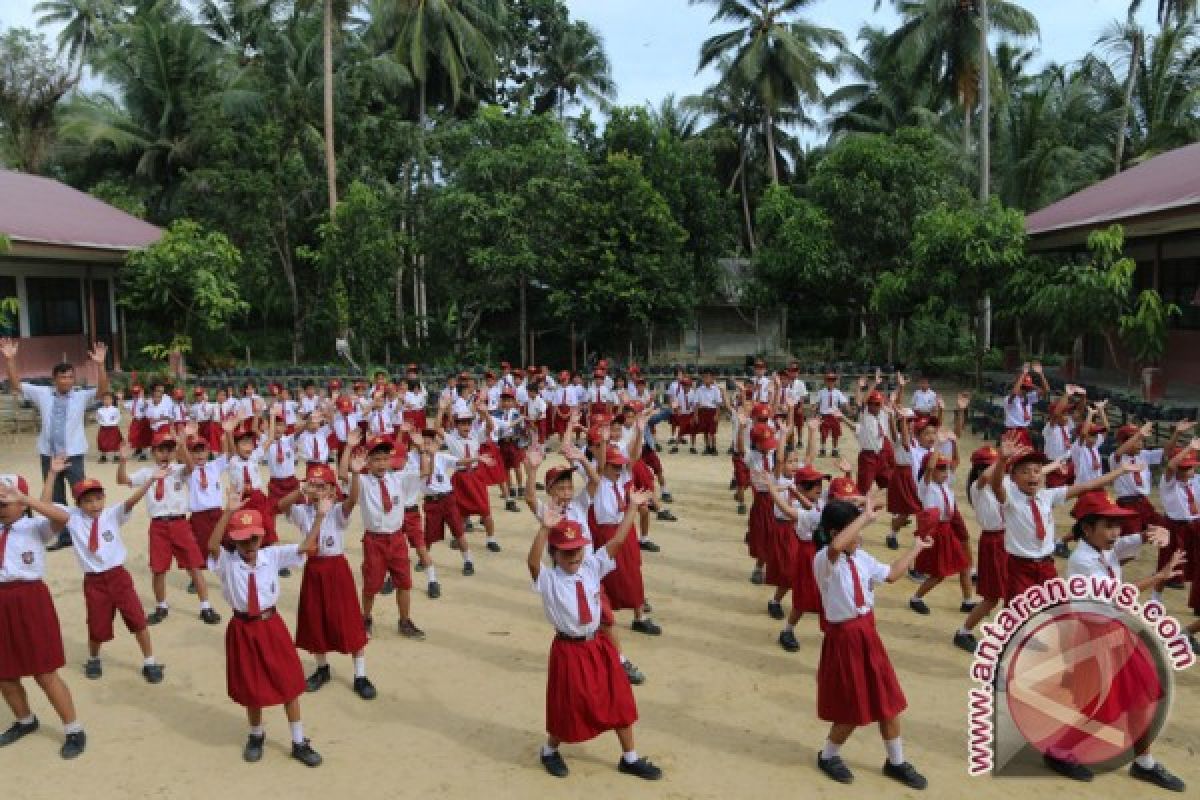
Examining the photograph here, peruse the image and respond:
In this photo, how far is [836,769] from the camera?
16.1 feet

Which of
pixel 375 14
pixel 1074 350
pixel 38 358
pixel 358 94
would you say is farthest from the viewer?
pixel 375 14

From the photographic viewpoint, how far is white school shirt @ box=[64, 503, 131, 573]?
5.99 metres

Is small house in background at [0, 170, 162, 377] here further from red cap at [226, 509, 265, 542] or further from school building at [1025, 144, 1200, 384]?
school building at [1025, 144, 1200, 384]

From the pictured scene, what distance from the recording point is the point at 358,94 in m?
25.3

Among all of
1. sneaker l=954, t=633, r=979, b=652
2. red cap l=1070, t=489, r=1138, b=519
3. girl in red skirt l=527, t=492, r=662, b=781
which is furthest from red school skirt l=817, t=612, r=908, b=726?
sneaker l=954, t=633, r=979, b=652

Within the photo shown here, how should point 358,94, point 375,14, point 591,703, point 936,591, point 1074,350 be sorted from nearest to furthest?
point 591,703 → point 936,591 → point 1074,350 → point 358,94 → point 375,14

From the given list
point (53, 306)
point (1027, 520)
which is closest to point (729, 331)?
point (53, 306)

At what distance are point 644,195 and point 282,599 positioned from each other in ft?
50.2

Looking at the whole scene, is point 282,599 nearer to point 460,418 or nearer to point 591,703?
point 460,418

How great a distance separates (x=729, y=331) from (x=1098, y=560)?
80.6 ft

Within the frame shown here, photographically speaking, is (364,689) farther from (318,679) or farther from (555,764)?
(555,764)

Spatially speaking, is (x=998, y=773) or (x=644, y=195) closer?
(x=998, y=773)

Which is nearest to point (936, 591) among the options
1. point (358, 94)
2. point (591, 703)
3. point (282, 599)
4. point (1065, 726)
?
point (1065, 726)

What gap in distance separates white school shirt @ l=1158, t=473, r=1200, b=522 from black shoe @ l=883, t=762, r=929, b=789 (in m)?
3.39
